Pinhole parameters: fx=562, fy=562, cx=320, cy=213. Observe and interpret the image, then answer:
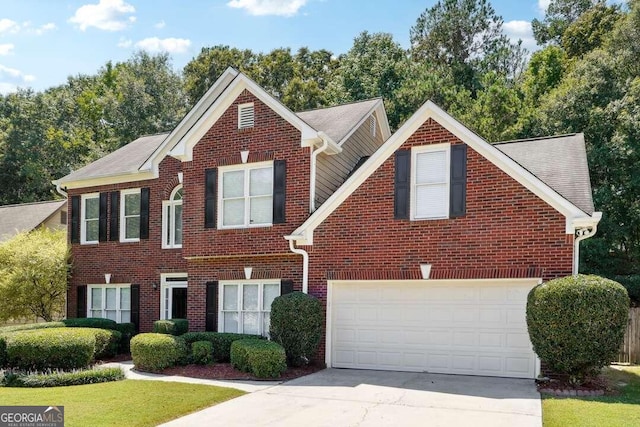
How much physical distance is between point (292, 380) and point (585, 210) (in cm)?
686

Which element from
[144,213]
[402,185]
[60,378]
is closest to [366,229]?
[402,185]

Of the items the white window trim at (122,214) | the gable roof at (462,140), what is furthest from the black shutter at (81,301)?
the gable roof at (462,140)

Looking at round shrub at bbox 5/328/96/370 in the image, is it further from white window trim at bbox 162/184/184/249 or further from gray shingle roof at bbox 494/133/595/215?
gray shingle roof at bbox 494/133/595/215

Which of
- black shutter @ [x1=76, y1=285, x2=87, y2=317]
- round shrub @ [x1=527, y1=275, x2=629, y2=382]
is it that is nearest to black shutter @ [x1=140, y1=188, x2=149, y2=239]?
black shutter @ [x1=76, y1=285, x2=87, y2=317]

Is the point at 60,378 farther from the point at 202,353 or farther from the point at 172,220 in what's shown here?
the point at 172,220

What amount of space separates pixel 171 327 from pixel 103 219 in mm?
5804

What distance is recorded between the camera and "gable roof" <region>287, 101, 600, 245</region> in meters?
11.2

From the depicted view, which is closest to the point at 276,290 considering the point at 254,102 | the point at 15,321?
the point at 254,102

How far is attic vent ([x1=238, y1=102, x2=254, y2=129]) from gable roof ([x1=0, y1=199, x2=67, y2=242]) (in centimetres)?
1554

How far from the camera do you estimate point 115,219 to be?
61.9 ft

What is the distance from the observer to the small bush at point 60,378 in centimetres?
1138

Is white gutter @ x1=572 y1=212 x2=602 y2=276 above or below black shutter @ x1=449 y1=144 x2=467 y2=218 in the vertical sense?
below

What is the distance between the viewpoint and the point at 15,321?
2148 cm

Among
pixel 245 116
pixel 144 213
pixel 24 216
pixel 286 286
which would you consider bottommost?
pixel 286 286
